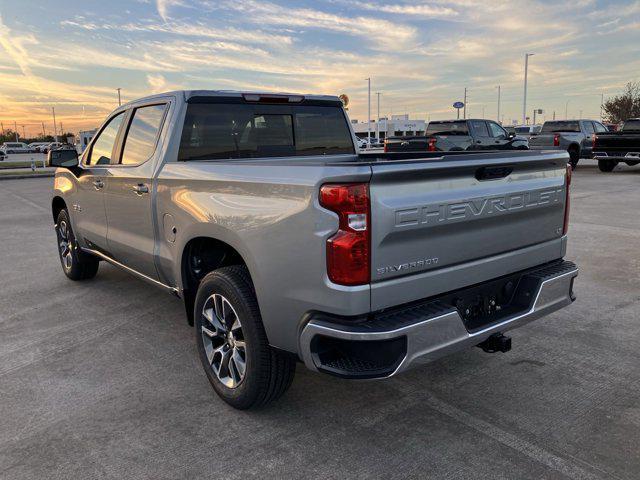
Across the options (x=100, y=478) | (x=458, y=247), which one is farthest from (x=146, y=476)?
(x=458, y=247)

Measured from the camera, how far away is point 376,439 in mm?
2926

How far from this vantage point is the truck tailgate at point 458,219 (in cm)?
248

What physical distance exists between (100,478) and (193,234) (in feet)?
4.72

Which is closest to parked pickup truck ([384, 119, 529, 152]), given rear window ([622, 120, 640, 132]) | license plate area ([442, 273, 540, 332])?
rear window ([622, 120, 640, 132])

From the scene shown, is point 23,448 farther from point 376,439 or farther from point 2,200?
point 2,200

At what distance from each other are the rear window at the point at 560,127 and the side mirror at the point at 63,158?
798 inches

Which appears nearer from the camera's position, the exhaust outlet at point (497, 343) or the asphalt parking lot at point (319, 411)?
the asphalt parking lot at point (319, 411)

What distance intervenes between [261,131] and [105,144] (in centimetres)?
168

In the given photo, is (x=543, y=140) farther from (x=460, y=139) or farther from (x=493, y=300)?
(x=493, y=300)

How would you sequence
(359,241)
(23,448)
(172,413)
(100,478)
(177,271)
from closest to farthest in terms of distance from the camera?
(359,241) → (100,478) → (23,448) → (172,413) → (177,271)

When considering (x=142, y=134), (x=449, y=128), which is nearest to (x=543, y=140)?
(x=449, y=128)

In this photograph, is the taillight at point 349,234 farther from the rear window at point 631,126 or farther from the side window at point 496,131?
the rear window at point 631,126

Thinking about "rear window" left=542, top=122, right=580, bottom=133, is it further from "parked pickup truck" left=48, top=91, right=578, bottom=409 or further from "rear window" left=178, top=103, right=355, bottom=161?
"parked pickup truck" left=48, top=91, right=578, bottom=409

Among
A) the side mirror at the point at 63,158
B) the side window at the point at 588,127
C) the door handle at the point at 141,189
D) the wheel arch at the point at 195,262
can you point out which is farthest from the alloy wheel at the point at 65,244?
the side window at the point at 588,127
